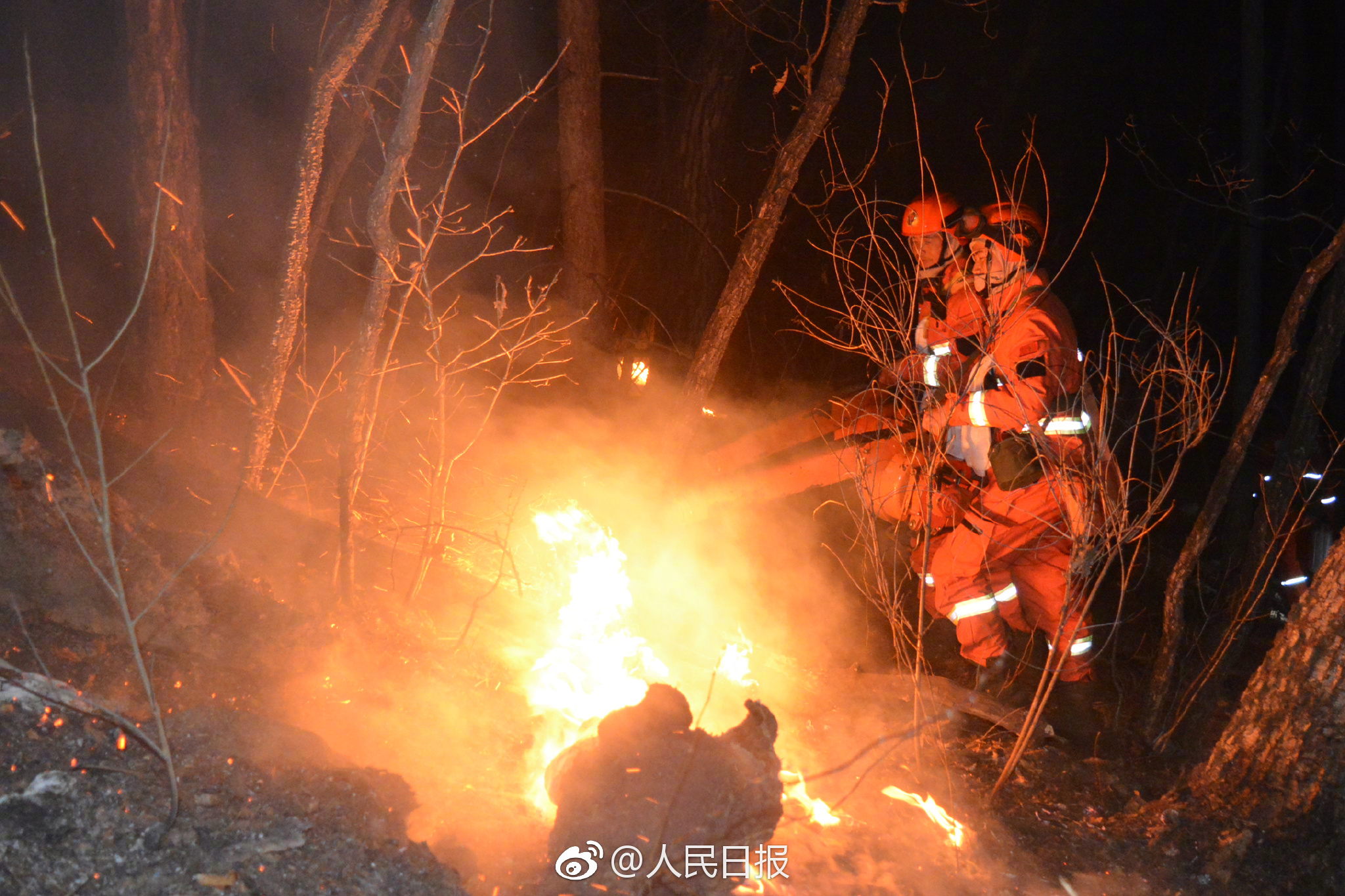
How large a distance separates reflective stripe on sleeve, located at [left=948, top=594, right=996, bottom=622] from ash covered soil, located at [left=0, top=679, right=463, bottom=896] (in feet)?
10.9

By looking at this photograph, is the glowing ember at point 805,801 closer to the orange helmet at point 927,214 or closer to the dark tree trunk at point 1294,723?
the dark tree trunk at point 1294,723

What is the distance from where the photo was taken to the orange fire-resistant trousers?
4691 millimetres

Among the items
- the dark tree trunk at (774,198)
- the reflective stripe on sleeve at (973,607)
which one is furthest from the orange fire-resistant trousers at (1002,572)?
the dark tree trunk at (774,198)

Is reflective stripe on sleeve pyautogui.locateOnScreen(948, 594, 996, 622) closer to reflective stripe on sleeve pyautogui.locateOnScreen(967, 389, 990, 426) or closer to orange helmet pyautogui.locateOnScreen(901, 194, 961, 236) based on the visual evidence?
reflective stripe on sleeve pyautogui.locateOnScreen(967, 389, 990, 426)

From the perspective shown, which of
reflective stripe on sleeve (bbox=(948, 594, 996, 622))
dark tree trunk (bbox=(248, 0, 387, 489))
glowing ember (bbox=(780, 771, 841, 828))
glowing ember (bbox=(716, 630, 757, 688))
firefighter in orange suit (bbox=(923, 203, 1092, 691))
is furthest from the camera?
glowing ember (bbox=(716, 630, 757, 688))

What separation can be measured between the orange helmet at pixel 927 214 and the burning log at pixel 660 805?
3.02 metres

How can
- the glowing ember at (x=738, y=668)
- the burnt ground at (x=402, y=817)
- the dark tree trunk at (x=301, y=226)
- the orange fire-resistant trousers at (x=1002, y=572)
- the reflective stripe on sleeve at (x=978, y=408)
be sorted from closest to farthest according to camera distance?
the burnt ground at (x=402, y=817), the dark tree trunk at (x=301, y=226), the reflective stripe on sleeve at (x=978, y=408), the orange fire-resistant trousers at (x=1002, y=572), the glowing ember at (x=738, y=668)

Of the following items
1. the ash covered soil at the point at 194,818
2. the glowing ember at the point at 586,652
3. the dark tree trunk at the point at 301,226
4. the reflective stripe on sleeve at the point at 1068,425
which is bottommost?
the ash covered soil at the point at 194,818

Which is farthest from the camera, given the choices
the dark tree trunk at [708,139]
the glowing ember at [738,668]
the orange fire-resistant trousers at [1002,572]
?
the dark tree trunk at [708,139]

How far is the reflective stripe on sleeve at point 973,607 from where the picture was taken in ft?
15.9

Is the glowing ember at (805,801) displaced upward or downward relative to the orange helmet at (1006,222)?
downward

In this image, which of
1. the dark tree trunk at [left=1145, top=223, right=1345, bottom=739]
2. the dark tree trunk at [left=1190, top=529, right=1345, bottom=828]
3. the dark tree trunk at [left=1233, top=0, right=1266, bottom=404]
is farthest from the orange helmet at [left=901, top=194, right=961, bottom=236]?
the dark tree trunk at [left=1233, top=0, right=1266, bottom=404]

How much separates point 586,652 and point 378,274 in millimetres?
2453

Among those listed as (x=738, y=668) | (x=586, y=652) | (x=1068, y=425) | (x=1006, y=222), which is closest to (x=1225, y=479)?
(x=1068, y=425)
